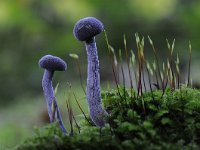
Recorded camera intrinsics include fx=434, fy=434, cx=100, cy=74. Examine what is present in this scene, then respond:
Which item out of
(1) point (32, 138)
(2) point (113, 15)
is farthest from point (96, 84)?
(2) point (113, 15)

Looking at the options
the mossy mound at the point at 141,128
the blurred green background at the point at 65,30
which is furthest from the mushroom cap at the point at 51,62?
the blurred green background at the point at 65,30

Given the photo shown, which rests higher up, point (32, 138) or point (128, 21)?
point (128, 21)

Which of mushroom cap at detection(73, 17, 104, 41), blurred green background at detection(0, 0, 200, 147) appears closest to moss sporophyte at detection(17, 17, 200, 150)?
mushroom cap at detection(73, 17, 104, 41)

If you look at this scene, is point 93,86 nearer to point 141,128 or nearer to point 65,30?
point 141,128

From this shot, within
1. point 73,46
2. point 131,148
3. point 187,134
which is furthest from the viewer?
point 73,46

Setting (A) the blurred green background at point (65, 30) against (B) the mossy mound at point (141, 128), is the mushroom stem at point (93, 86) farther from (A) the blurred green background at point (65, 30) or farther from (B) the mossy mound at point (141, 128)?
(A) the blurred green background at point (65, 30)

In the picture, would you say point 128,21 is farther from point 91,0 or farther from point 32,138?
point 32,138
